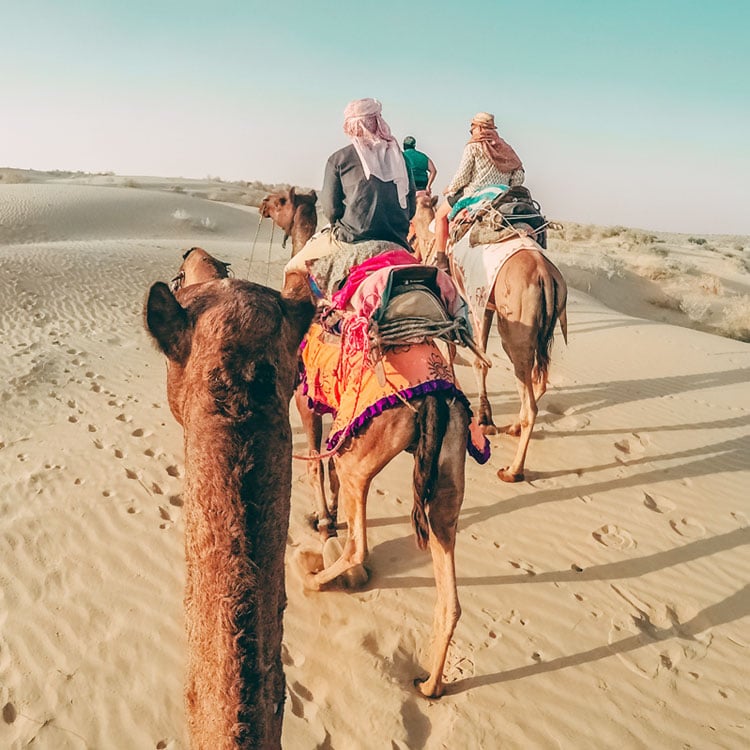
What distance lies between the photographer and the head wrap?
22.7 feet

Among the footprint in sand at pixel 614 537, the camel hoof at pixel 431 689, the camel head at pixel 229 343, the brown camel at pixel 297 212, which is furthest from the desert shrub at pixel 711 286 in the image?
the camel head at pixel 229 343

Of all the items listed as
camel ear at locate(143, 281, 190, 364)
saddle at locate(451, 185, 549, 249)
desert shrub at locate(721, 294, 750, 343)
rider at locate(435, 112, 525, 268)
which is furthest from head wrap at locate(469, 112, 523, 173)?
desert shrub at locate(721, 294, 750, 343)

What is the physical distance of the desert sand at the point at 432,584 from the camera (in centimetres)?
330

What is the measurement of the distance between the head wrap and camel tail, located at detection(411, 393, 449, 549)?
4786mm

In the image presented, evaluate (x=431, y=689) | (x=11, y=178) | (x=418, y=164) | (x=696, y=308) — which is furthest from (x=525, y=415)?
(x=11, y=178)

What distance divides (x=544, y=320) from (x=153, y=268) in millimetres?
10653

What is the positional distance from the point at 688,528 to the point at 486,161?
4.66 metres

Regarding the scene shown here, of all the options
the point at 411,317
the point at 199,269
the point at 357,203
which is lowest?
the point at 411,317

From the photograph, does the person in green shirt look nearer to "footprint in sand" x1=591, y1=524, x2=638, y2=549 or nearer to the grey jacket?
the grey jacket

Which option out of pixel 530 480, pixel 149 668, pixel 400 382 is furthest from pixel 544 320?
pixel 149 668

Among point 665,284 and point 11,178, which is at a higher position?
point 11,178

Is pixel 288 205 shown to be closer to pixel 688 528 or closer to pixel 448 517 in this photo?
pixel 448 517

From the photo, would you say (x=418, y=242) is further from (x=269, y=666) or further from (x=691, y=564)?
(x=269, y=666)

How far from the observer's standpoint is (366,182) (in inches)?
173
